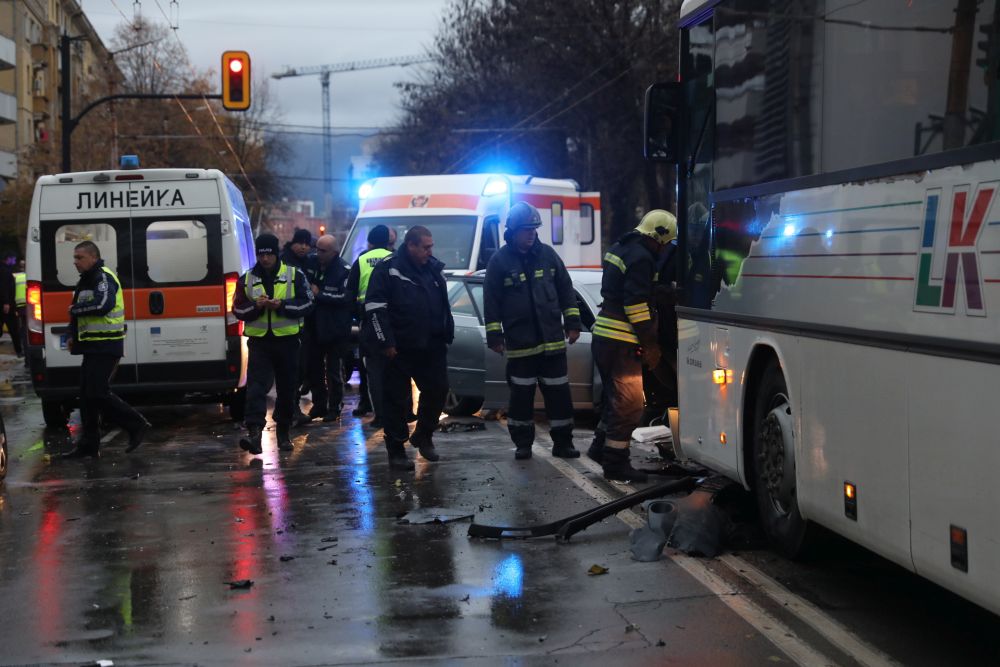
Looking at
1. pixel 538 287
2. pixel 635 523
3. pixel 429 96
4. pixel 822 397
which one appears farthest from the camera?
pixel 429 96

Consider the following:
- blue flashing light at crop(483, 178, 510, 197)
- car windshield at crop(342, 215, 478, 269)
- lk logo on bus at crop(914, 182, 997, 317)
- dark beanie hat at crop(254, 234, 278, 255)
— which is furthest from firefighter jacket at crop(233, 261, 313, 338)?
blue flashing light at crop(483, 178, 510, 197)

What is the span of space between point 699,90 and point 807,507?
9.65 feet

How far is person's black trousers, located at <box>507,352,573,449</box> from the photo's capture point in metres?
11.0

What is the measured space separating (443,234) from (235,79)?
5.96 m

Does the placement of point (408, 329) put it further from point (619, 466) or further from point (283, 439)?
point (283, 439)

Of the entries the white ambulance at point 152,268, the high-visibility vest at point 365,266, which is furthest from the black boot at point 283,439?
the white ambulance at point 152,268

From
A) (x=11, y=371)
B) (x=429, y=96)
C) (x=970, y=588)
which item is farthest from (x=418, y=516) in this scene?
(x=429, y=96)

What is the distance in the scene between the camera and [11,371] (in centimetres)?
2358

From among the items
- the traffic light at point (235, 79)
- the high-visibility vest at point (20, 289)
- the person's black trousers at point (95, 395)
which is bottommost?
the person's black trousers at point (95, 395)

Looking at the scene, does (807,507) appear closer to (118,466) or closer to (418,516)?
(418,516)

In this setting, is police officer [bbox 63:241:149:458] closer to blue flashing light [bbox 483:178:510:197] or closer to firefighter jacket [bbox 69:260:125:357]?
firefighter jacket [bbox 69:260:125:357]

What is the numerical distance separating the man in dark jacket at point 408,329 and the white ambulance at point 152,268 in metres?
3.47

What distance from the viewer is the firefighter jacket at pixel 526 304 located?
35.9 ft

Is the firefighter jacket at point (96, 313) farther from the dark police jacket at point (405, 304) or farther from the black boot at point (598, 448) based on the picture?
the black boot at point (598, 448)
